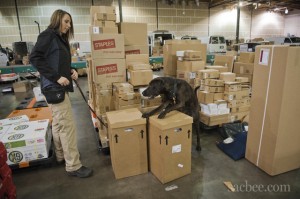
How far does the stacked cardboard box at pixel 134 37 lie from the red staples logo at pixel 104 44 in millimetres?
546

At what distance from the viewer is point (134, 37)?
3500mm

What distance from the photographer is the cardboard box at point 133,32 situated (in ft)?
11.1

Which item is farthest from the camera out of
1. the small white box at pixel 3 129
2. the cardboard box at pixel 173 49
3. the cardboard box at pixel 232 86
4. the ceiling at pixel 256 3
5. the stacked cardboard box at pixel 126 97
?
the ceiling at pixel 256 3

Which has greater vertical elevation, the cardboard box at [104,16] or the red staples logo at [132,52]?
the cardboard box at [104,16]

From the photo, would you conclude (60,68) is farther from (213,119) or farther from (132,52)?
(213,119)

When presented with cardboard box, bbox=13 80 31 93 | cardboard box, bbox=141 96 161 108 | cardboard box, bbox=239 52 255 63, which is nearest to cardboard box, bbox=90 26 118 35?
cardboard box, bbox=141 96 161 108

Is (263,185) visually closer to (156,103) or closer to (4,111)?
(156,103)

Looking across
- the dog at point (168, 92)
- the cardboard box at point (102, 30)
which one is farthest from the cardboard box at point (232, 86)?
the cardboard box at point (102, 30)

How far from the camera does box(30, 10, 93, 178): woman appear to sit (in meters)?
1.89

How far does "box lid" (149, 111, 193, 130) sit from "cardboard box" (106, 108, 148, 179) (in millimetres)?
135

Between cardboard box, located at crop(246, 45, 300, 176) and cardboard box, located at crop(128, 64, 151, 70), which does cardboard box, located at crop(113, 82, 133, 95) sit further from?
cardboard box, located at crop(246, 45, 300, 176)


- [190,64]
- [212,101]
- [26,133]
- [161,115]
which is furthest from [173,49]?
[26,133]

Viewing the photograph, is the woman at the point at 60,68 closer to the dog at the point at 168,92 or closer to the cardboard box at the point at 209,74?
the dog at the point at 168,92

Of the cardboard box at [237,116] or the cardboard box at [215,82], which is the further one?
the cardboard box at [237,116]
